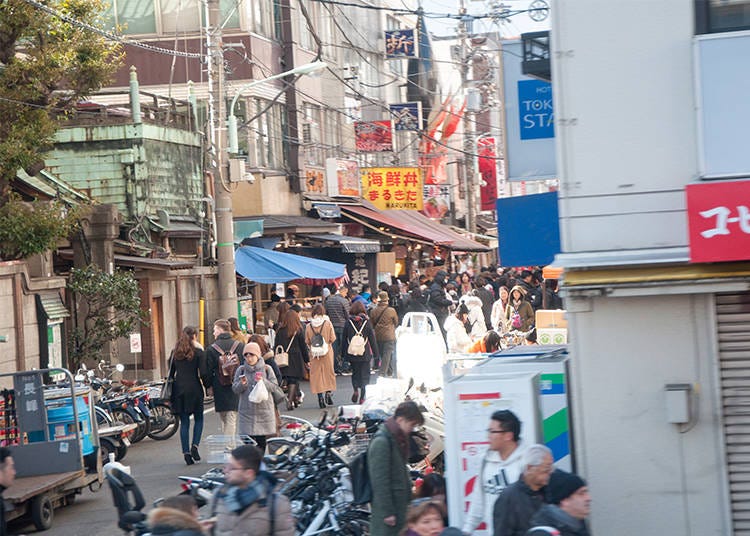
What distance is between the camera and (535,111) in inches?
471

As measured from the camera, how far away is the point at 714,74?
8.58 meters

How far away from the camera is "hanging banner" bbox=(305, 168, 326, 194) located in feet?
123

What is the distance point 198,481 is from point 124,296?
38.3 ft

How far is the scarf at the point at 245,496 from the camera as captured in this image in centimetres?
771

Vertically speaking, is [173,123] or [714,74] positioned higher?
[173,123]

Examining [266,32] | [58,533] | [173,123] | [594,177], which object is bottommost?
[58,533]

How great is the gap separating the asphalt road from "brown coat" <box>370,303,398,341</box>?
3.16 metres

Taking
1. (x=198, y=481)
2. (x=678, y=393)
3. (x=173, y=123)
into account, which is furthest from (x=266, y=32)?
(x=678, y=393)

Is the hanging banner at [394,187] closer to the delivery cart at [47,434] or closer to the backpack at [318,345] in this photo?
the backpack at [318,345]

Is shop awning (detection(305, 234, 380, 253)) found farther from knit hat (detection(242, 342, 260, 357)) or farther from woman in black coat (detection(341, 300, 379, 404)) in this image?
knit hat (detection(242, 342, 260, 357))

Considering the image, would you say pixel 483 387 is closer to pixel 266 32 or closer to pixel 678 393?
pixel 678 393

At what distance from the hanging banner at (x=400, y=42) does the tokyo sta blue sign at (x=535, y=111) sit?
3400 centimetres

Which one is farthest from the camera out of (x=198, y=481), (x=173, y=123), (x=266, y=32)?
(x=266, y=32)

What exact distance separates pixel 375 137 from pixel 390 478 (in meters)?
31.7
